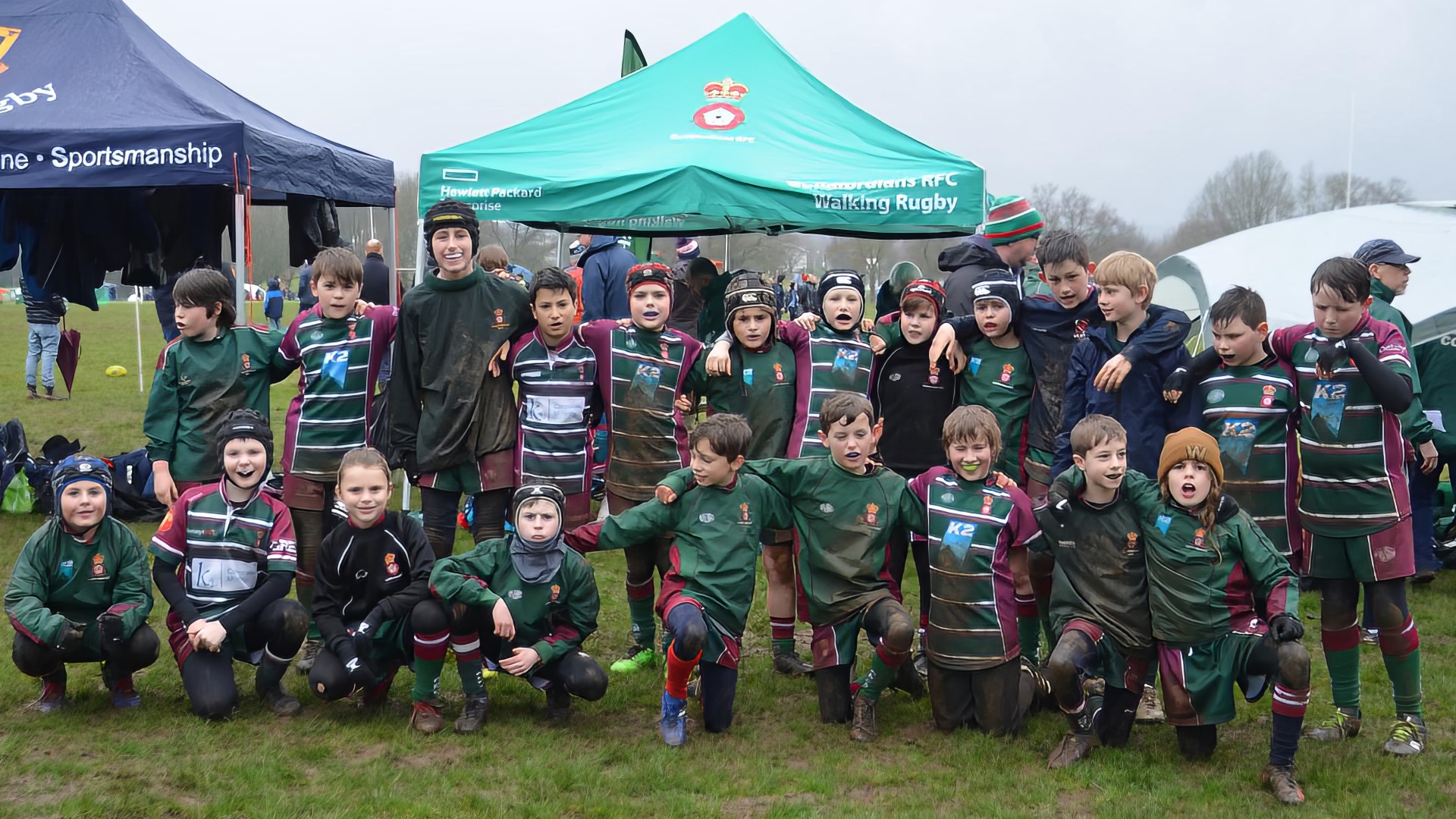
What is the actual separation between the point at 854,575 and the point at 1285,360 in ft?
6.82

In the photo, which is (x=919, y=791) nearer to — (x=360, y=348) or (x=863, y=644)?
(x=863, y=644)

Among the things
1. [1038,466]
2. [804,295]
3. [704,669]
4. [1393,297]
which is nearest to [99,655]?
[704,669]

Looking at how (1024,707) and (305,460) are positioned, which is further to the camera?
(305,460)

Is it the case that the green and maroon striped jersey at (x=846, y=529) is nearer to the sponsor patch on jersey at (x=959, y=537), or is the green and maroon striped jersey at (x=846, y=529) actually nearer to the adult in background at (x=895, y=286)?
the sponsor patch on jersey at (x=959, y=537)

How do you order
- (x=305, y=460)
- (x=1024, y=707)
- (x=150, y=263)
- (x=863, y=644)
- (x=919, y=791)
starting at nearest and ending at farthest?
(x=919, y=791), (x=1024, y=707), (x=305, y=460), (x=863, y=644), (x=150, y=263)

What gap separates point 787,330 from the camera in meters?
5.57

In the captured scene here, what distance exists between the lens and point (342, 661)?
180 inches

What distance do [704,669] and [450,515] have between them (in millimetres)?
1613

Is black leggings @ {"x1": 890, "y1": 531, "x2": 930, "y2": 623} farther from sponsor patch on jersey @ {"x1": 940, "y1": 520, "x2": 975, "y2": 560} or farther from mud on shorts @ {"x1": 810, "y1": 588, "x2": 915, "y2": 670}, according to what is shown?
mud on shorts @ {"x1": 810, "y1": 588, "x2": 915, "y2": 670}

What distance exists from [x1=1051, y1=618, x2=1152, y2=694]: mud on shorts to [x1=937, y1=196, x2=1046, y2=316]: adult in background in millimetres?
2263

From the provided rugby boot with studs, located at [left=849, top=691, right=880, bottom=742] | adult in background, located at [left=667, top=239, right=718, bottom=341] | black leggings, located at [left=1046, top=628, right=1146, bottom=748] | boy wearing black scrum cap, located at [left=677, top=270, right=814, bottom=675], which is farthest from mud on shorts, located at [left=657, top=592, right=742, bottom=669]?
adult in background, located at [left=667, top=239, right=718, bottom=341]

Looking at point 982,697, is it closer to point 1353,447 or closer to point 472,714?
point 1353,447

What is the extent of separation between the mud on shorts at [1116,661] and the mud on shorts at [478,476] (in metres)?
2.65

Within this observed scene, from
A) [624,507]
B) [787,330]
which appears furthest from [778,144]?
[624,507]
